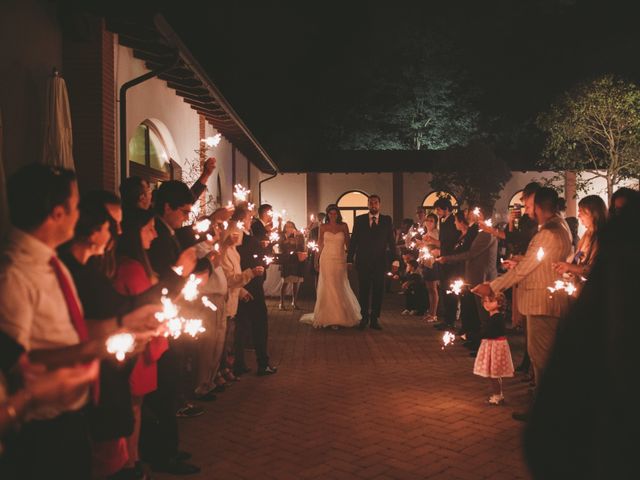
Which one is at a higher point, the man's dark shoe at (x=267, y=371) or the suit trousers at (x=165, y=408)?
the suit trousers at (x=165, y=408)

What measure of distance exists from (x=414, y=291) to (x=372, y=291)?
7.95 ft

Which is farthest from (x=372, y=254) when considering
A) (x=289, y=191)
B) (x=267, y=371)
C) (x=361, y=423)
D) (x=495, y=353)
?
(x=289, y=191)

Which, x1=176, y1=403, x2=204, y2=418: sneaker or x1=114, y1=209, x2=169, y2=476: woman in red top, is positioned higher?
x1=114, y1=209, x2=169, y2=476: woman in red top

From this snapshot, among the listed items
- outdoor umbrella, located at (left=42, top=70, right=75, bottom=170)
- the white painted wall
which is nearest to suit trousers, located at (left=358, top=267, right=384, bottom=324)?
outdoor umbrella, located at (left=42, top=70, right=75, bottom=170)

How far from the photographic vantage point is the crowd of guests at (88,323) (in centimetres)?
263

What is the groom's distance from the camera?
507 inches

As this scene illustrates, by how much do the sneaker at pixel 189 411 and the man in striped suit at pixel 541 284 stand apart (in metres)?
3.10

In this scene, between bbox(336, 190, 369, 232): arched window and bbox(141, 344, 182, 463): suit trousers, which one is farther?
bbox(336, 190, 369, 232): arched window

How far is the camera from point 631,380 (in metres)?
1.54

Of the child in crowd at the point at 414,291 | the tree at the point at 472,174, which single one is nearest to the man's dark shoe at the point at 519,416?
the child in crowd at the point at 414,291

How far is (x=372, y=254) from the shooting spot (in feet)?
42.7

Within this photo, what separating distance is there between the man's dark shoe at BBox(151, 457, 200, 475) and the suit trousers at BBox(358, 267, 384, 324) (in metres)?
7.66

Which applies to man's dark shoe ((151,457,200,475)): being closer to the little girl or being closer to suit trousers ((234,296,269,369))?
the little girl

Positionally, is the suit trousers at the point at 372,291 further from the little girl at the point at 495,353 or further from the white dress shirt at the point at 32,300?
the white dress shirt at the point at 32,300
